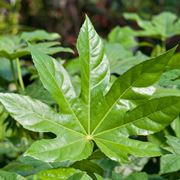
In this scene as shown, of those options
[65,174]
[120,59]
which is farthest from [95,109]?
[120,59]

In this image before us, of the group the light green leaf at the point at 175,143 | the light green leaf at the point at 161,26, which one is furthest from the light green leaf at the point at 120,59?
the light green leaf at the point at 175,143

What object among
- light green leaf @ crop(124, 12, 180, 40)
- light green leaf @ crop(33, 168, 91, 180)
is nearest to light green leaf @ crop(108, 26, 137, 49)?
light green leaf @ crop(124, 12, 180, 40)

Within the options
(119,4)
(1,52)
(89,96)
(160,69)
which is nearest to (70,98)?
(89,96)

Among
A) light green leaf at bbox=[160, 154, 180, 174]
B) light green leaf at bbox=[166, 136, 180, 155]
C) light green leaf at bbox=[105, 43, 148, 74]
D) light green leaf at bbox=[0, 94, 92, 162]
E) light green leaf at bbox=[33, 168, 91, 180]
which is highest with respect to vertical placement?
light green leaf at bbox=[0, 94, 92, 162]

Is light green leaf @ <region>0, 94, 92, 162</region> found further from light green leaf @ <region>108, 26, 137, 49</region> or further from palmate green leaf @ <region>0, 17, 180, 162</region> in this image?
light green leaf @ <region>108, 26, 137, 49</region>

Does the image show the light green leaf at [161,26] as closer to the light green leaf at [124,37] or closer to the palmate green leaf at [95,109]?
the light green leaf at [124,37]

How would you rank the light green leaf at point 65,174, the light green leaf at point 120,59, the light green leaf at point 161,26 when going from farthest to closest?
the light green leaf at point 161,26 → the light green leaf at point 120,59 → the light green leaf at point 65,174

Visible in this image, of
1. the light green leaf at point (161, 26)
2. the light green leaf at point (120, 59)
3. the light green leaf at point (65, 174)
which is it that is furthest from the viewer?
the light green leaf at point (161, 26)

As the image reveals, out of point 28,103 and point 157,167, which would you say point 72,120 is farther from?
point 157,167
